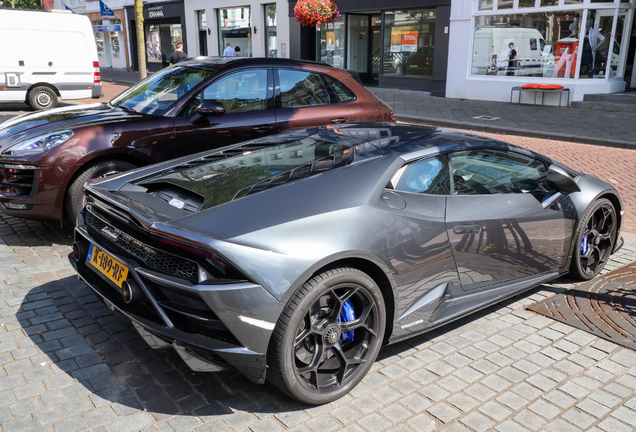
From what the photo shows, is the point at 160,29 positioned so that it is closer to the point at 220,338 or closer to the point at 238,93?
the point at 238,93

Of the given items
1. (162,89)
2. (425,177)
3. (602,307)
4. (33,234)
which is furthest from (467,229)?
(33,234)

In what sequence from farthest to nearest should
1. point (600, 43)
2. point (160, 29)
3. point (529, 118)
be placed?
point (160, 29)
point (600, 43)
point (529, 118)

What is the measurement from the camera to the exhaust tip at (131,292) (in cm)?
277

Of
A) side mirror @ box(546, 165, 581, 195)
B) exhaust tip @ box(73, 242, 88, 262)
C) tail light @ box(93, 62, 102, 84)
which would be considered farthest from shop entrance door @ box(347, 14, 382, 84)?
exhaust tip @ box(73, 242, 88, 262)

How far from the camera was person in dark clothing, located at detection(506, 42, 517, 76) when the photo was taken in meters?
17.4

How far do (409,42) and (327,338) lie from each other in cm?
1910

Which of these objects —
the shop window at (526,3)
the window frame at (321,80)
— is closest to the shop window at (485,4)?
the shop window at (526,3)

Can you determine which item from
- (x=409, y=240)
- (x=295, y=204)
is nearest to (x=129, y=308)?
(x=295, y=204)

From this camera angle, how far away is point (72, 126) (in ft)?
16.7

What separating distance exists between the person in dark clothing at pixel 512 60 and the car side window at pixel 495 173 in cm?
1465

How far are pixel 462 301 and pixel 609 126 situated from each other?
444 inches

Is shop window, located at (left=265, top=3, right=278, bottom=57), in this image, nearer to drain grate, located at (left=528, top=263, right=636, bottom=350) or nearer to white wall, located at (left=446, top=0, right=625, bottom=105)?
white wall, located at (left=446, top=0, right=625, bottom=105)

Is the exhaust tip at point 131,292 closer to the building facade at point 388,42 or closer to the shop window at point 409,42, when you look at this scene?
the building facade at point 388,42

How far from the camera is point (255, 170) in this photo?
3.30m
